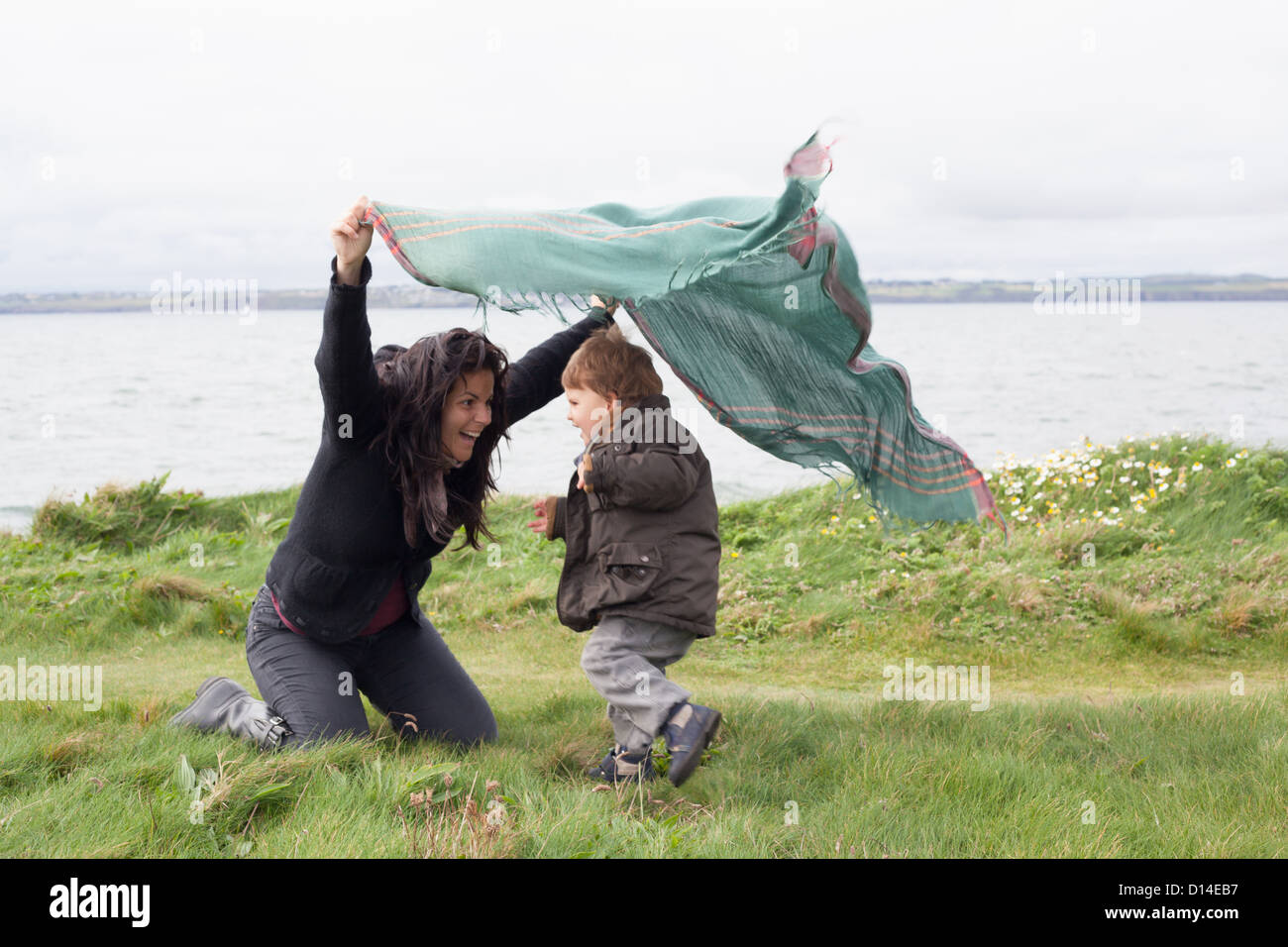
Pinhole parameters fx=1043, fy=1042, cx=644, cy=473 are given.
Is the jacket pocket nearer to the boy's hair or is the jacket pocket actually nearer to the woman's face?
the boy's hair

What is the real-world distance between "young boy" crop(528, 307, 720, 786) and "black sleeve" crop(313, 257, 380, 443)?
2.53 ft

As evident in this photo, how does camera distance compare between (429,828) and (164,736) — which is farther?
(164,736)

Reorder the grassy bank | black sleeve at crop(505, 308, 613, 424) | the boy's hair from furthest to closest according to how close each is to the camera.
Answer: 1. black sleeve at crop(505, 308, 613, 424)
2. the boy's hair
3. the grassy bank

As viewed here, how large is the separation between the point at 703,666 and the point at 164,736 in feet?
9.86

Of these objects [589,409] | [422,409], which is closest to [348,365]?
[422,409]

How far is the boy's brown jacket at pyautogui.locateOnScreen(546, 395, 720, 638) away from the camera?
12.5ft

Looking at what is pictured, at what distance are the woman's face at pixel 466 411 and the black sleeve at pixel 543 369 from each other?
0.27m

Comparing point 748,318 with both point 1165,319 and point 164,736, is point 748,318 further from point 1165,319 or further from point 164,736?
point 1165,319

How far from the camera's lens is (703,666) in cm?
598

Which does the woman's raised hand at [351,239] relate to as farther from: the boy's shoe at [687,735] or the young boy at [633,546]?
the boy's shoe at [687,735]

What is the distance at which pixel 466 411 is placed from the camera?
4012 mm

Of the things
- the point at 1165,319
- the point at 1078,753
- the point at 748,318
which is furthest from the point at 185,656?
the point at 1165,319

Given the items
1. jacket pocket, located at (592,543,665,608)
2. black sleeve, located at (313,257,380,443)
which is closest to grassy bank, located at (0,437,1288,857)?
jacket pocket, located at (592,543,665,608)

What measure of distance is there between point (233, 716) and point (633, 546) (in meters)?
1.68
